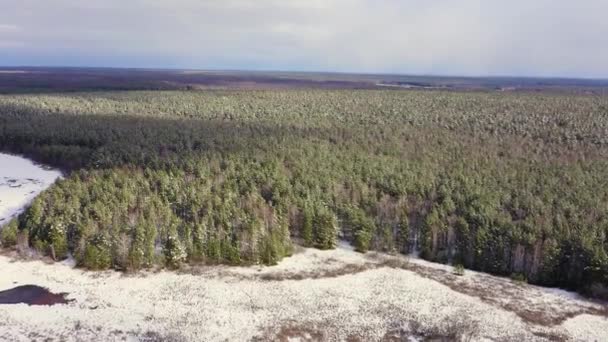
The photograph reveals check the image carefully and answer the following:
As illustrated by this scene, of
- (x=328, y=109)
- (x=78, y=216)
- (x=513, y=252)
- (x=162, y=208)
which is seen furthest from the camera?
(x=328, y=109)

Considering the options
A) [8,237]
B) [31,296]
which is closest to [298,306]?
[31,296]

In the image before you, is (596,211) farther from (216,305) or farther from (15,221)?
(15,221)

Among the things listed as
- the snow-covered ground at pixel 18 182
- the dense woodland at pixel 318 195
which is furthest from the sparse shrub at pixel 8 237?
the snow-covered ground at pixel 18 182

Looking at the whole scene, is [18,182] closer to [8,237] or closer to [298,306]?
[8,237]

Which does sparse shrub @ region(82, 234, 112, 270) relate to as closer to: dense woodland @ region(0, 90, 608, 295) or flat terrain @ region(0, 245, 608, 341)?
dense woodland @ region(0, 90, 608, 295)

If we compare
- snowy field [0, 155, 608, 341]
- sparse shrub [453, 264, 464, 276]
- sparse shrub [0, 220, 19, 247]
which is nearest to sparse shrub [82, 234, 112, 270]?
snowy field [0, 155, 608, 341]

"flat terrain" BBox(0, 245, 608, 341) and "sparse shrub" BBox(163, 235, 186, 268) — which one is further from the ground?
"sparse shrub" BBox(163, 235, 186, 268)

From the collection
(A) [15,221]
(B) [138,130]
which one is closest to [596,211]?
(A) [15,221]
